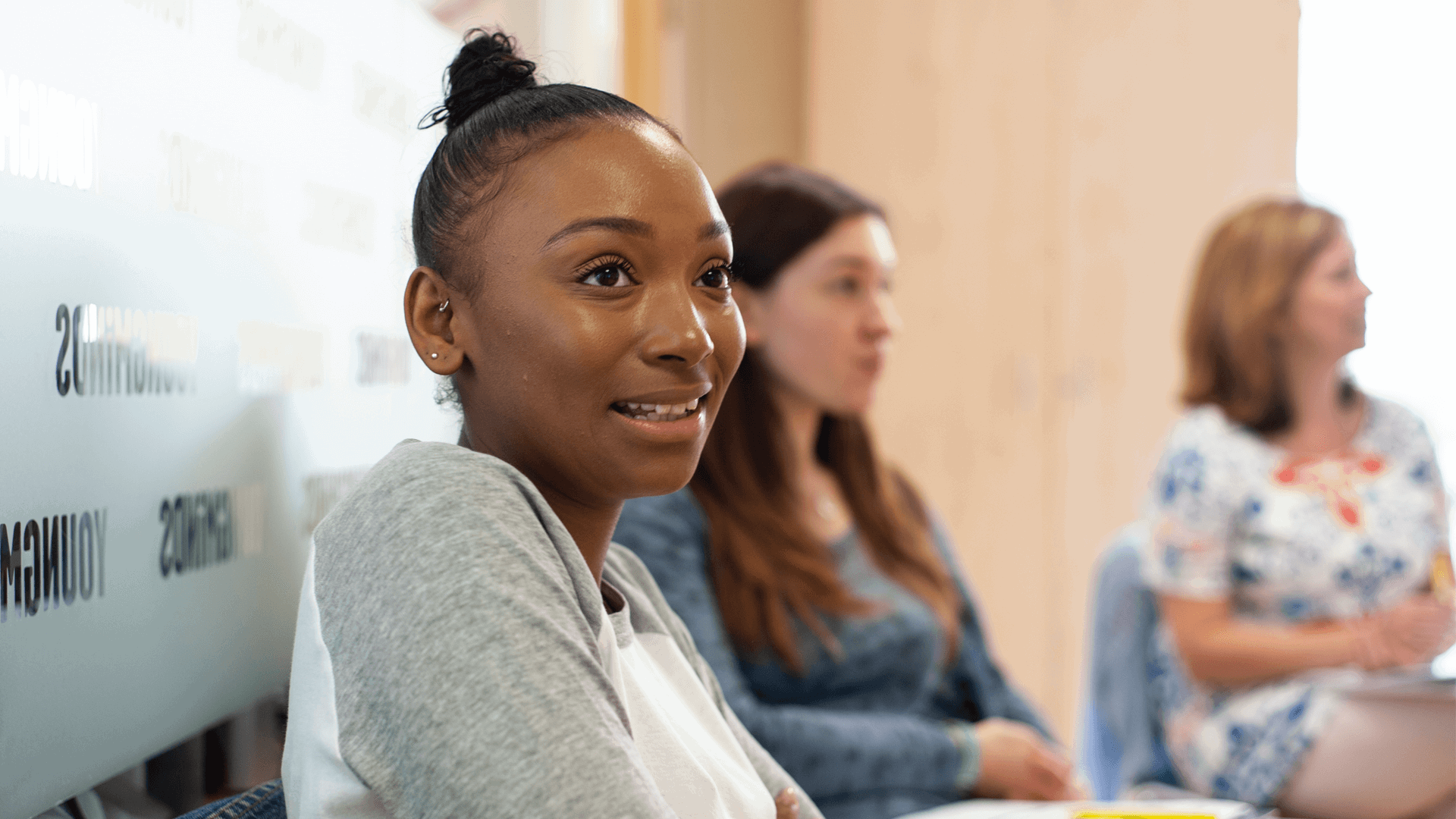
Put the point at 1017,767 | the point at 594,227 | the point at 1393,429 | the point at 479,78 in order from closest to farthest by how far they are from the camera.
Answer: the point at 594,227, the point at 479,78, the point at 1017,767, the point at 1393,429

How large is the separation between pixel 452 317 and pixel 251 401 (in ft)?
1.02

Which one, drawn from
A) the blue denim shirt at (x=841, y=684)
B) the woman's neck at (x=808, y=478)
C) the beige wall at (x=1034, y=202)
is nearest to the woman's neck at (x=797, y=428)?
the woman's neck at (x=808, y=478)

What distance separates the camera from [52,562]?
657 millimetres

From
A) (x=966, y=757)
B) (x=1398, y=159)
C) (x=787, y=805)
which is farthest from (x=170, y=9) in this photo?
(x=1398, y=159)

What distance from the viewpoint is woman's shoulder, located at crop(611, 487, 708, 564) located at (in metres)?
1.30

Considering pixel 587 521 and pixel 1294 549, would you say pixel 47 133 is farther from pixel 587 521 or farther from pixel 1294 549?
pixel 1294 549

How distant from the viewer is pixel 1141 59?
303 cm

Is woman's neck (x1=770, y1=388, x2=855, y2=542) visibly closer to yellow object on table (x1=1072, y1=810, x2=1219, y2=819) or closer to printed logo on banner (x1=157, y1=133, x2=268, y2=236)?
yellow object on table (x1=1072, y1=810, x2=1219, y2=819)

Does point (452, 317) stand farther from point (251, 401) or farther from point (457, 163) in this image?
point (251, 401)

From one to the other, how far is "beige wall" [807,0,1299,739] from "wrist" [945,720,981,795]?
178 cm

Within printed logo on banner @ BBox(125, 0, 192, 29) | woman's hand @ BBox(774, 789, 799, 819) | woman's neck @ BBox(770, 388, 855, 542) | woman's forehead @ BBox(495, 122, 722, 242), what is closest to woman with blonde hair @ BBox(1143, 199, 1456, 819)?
woman's neck @ BBox(770, 388, 855, 542)

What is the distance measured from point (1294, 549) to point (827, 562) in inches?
33.2

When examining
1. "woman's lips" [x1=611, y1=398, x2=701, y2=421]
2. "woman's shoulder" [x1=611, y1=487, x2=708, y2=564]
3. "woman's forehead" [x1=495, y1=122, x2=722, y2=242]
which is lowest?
"woman's shoulder" [x1=611, y1=487, x2=708, y2=564]

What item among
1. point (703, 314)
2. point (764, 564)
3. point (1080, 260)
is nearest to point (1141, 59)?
point (1080, 260)
